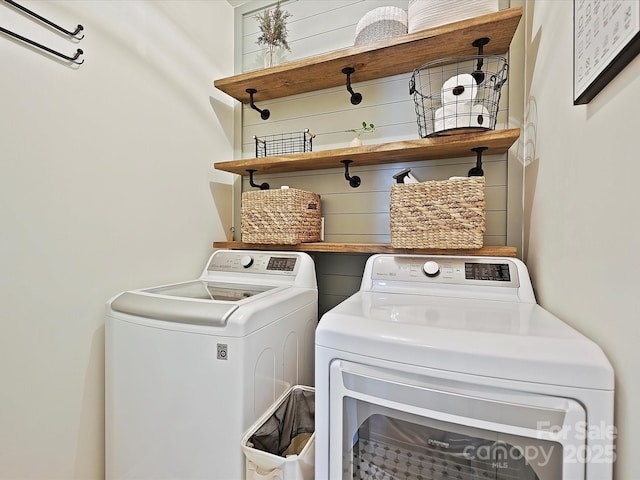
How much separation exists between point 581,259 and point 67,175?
5.62ft

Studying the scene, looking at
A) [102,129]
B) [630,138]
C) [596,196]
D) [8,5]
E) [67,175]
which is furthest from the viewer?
[102,129]

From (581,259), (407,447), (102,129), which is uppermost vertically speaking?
(102,129)

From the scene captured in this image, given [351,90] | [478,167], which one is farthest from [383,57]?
[478,167]

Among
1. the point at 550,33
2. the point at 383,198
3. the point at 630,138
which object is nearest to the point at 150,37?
the point at 383,198

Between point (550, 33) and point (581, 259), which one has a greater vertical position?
point (550, 33)

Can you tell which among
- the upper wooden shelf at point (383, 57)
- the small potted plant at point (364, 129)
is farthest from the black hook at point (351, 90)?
the small potted plant at point (364, 129)

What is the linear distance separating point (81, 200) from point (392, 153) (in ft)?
4.28

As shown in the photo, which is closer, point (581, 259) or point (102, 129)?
point (581, 259)

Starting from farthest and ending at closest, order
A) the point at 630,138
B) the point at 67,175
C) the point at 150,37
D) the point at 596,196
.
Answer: the point at 150,37 → the point at 67,175 → the point at 596,196 → the point at 630,138

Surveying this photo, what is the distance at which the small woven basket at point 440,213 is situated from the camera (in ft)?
3.93

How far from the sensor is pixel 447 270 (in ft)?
4.21

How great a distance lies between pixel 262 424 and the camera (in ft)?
3.43

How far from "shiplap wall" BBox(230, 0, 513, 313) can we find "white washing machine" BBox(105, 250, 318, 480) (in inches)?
24.0

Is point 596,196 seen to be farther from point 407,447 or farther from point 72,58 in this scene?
point 72,58
